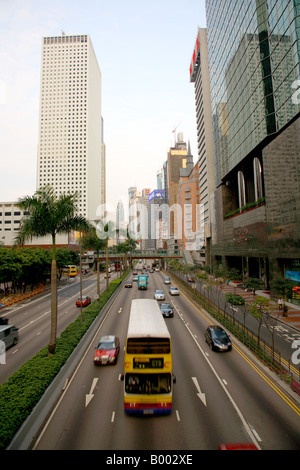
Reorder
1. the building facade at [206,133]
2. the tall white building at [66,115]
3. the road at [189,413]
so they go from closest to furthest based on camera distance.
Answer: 1. the road at [189,413]
2. the building facade at [206,133]
3. the tall white building at [66,115]

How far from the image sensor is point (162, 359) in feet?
36.7

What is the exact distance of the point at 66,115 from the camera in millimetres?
180000

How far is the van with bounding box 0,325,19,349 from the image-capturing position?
20.0 meters

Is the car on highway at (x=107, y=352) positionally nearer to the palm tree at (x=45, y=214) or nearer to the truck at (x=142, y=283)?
the palm tree at (x=45, y=214)

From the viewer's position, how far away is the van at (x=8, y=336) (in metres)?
20.0

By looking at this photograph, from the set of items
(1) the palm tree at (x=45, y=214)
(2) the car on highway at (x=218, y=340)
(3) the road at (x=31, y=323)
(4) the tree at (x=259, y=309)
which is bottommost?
(3) the road at (x=31, y=323)

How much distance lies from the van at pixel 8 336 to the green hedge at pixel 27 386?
4622mm

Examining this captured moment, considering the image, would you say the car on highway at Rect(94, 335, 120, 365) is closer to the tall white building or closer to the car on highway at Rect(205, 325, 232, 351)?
the car on highway at Rect(205, 325, 232, 351)

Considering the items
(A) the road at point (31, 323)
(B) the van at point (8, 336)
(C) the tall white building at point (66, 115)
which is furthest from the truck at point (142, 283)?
(C) the tall white building at point (66, 115)

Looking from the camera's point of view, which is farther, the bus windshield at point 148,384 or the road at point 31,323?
the road at point 31,323

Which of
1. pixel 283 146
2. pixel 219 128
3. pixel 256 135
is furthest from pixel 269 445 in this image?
pixel 219 128

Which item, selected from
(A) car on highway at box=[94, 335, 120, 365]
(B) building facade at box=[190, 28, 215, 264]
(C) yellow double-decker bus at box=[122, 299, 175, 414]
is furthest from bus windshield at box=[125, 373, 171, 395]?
(B) building facade at box=[190, 28, 215, 264]
